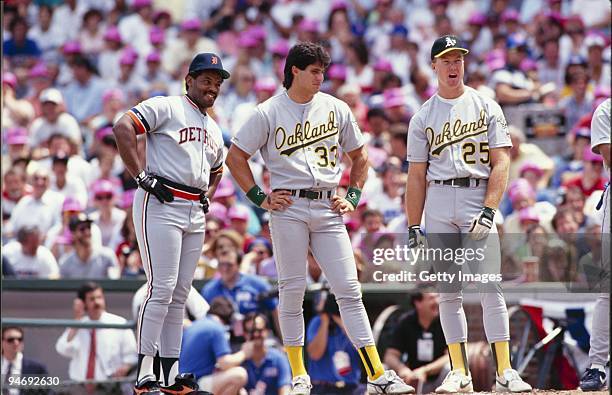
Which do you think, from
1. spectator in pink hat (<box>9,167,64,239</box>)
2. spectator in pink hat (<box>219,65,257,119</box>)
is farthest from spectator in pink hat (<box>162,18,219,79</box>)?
spectator in pink hat (<box>9,167,64,239</box>)

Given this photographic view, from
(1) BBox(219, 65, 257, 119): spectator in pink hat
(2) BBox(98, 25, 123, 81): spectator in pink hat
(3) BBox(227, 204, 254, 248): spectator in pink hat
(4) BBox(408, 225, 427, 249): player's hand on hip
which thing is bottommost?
(4) BBox(408, 225, 427, 249): player's hand on hip

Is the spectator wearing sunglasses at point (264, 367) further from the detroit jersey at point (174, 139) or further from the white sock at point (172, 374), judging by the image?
the detroit jersey at point (174, 139)

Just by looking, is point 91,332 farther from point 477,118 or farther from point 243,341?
point 477,118

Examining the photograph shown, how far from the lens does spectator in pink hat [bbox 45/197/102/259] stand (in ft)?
39.7

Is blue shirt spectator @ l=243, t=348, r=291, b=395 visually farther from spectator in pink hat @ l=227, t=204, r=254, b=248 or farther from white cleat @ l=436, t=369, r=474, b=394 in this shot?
white cleat @ l=436, t=369, r=474, b=394

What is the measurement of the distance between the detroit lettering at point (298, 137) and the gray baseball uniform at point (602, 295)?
172 cm

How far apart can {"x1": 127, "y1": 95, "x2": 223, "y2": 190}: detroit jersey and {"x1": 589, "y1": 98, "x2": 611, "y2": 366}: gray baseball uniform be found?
2494 millimetres

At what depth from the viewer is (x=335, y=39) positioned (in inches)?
671

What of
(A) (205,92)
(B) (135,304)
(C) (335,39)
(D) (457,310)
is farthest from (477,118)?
(C) (335,39)

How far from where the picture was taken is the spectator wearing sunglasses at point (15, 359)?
1043 centimetres

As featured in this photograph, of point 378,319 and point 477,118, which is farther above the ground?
point 477,118

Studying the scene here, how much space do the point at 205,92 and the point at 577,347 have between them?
432 cm

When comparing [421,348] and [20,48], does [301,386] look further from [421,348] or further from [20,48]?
[20,48]

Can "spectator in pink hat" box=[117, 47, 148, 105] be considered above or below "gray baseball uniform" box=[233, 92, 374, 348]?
above
